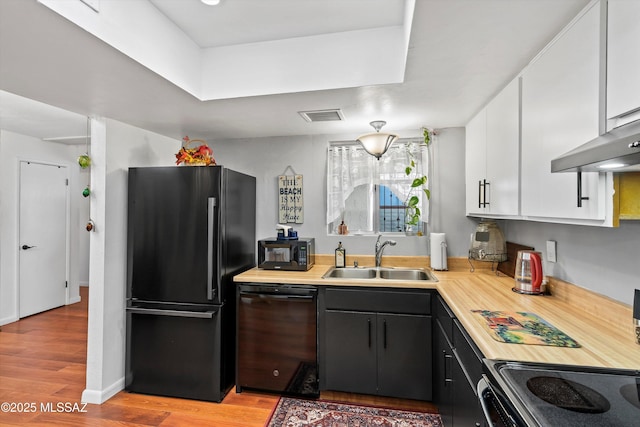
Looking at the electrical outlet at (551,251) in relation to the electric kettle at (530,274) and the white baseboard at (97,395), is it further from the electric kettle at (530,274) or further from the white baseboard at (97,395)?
the white baseboard at (97,395)

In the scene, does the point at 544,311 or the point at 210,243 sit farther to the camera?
the point at 210,243

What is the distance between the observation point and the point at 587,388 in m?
0.97

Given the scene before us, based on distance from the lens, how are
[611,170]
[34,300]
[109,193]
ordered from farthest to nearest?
[34,300]
[109,193]
[611,170]

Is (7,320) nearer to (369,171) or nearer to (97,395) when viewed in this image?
(97,395)

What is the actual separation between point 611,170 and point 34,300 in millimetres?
5995

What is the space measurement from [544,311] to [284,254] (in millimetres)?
1887

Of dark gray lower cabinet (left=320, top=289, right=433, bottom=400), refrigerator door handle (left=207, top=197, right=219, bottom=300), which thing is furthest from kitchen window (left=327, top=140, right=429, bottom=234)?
refrigerator door handle (left=207, top=197, right=219, bottom=300)

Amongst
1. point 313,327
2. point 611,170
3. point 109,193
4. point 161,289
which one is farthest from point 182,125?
point 611,170

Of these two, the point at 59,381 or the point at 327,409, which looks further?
the point at 59,381

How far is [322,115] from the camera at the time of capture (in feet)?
8.12

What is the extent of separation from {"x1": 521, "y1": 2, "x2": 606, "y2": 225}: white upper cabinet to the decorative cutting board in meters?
0.49

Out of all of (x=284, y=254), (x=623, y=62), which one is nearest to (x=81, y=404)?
(x=284, y=254)

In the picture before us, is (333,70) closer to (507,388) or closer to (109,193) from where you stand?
(507,388)

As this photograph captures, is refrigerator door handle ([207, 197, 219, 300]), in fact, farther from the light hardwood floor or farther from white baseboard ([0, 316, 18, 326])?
white baseboard ([0, 316, 18, 326])
